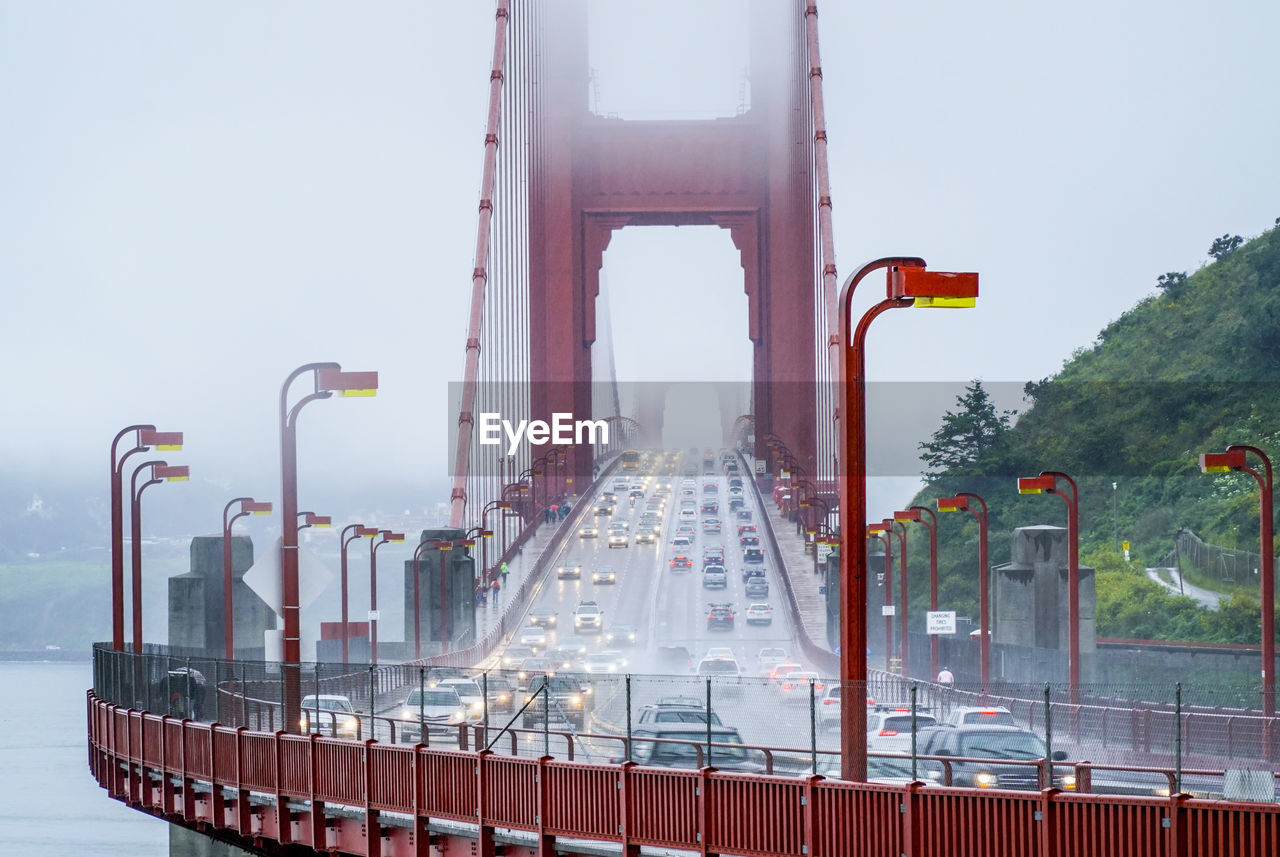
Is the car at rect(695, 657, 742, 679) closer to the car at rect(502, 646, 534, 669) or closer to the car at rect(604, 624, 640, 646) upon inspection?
the car at rect(502, 646, 534, 669)

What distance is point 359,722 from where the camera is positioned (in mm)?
22109

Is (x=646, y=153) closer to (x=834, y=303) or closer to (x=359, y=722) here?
(x=834, y=303)

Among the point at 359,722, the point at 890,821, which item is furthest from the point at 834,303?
the point at 890,821

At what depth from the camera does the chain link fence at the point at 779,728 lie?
17125 mm

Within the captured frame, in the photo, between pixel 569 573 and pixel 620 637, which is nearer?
pixel 620 637

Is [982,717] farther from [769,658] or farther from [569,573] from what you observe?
[569,573]

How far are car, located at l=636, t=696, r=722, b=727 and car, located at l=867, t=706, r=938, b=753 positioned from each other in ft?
11.3

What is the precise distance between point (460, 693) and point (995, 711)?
902 cm

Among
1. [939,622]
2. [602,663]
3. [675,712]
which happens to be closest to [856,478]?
[675,712]

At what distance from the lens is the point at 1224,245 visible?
104938mm

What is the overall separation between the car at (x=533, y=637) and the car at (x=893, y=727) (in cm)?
3567

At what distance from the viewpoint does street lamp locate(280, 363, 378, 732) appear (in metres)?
21.9

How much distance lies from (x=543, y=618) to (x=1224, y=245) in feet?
171

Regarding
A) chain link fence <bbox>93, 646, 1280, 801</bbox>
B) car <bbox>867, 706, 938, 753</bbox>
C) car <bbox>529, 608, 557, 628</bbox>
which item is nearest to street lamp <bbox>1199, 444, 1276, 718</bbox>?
chain link fence <bbox>93, 646, 1280, 801</bbox>
